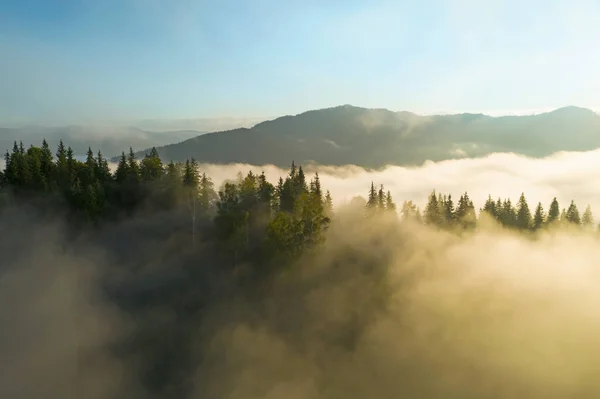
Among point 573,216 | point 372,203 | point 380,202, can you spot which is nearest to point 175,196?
point 372,203

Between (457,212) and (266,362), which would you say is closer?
(266,362)

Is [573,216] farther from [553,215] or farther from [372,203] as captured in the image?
[372,203]

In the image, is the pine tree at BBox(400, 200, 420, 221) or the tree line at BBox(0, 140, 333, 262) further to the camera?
the pine tree at BBox(400, 200, 420, 221)

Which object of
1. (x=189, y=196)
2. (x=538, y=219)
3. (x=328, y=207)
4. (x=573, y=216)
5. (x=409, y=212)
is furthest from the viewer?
(x=573, y=216)

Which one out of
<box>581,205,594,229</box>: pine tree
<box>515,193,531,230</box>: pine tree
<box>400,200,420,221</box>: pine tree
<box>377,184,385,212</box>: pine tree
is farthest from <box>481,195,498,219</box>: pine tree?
<box>377,184,385,212</box>: pine tree

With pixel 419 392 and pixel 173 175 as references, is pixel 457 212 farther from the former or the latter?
pixel 173 175

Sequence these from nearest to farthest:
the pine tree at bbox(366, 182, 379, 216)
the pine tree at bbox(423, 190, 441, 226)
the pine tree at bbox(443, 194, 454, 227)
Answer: the pine tree at bbox(366, 182, 379, 216) → the pine tree at bbox(423, 190, 441, 226) → the pine tree at bbox(443, 194, 454, 227)

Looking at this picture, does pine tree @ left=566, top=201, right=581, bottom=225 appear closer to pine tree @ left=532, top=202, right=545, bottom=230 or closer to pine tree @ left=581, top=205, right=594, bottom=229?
pine tree @ left=581, top=205, right=594, bottom=229

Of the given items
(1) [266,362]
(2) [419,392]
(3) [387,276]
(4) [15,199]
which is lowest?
(2) [419,392]

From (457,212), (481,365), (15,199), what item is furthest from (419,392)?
(15,199)
